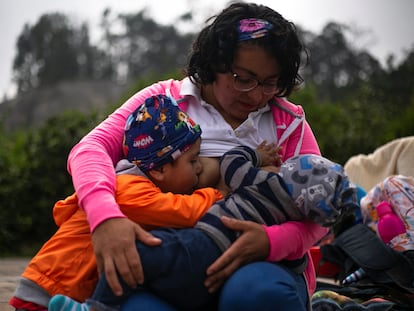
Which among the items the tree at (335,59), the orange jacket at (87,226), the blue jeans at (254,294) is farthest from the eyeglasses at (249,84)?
the tree at (335,59)

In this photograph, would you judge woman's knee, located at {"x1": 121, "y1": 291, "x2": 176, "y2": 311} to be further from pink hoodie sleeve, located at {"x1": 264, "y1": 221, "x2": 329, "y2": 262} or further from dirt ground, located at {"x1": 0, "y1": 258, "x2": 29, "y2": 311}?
dirt ground, located at {"x1": 0, "y1": 258, "x2": 29, "y2": 311}

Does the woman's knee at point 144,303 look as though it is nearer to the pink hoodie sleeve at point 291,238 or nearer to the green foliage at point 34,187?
the pink hoodie sleeve at point 291,238

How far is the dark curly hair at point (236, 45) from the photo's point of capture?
8.05 ft

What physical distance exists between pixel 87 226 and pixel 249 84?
31.0 inches

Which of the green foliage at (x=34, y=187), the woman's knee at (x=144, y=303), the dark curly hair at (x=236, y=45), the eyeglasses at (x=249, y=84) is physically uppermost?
the dark curly hair at (x=236, y=45)

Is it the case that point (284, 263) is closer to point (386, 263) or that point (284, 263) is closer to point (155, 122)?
point (155, 122)

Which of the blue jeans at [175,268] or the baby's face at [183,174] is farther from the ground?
the baby's face at [183,174]

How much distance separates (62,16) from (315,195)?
2509cm

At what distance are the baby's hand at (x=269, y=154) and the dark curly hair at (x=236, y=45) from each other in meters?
0.29

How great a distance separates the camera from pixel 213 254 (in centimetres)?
207

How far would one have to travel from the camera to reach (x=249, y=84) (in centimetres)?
246

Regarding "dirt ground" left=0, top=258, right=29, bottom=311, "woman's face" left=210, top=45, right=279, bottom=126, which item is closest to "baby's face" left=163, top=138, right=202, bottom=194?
"woman's face" left=210, top=45, right=279, bottom=126

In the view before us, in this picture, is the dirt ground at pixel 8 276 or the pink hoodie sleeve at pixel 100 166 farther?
the dirt ground at pixel 8 276

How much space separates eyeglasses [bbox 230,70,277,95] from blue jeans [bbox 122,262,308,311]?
2.33ft
